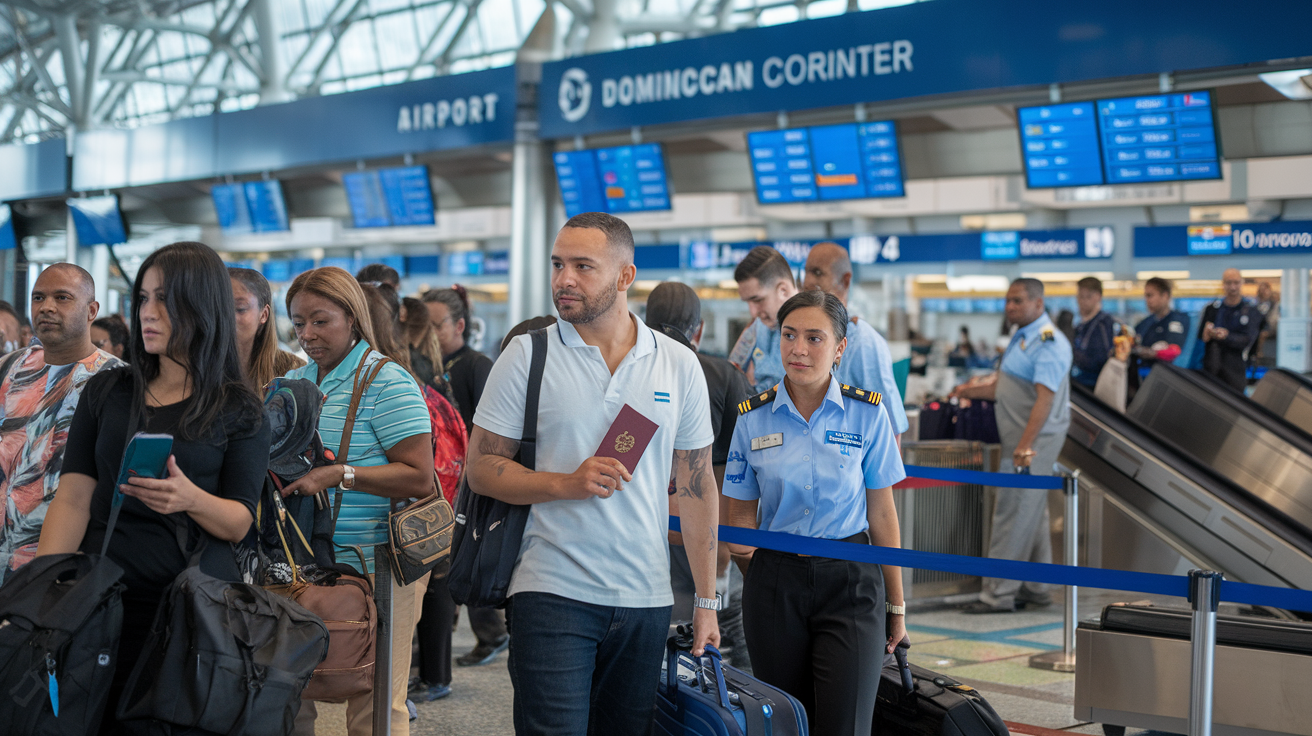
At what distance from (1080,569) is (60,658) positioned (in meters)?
2.44

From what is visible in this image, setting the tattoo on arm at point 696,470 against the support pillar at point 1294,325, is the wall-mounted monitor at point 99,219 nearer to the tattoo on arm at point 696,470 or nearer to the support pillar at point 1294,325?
the support pillar at point 1294,325

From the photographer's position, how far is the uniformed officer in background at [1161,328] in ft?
29.5

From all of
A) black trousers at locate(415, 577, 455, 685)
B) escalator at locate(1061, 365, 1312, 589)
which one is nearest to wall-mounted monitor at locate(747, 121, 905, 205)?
escalator at locate(1061, 365, 1312, 589)

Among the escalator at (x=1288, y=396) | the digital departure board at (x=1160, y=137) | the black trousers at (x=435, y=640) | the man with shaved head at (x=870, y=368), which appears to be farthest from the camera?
the escalator at (x=1288, y=396)

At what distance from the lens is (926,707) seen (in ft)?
9.51

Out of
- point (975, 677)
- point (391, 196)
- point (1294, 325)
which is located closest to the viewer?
point (975, 677)

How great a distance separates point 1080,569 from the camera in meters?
3.04

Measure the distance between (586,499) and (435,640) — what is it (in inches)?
97.8

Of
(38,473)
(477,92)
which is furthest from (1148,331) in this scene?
(38,473)

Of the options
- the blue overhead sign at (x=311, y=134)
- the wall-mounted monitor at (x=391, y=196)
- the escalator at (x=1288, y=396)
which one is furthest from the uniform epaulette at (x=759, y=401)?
the wall-mounted monitor at (x=391, y=196)

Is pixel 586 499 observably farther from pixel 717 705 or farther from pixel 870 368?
pixel 870 368

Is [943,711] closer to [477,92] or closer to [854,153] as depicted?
[854,153]

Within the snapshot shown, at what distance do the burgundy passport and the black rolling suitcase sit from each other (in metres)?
1.08

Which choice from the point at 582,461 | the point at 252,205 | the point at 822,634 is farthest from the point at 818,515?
the point at 252,205
